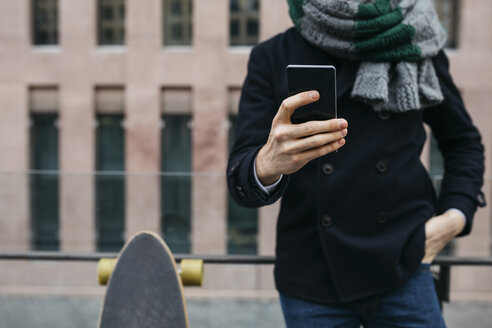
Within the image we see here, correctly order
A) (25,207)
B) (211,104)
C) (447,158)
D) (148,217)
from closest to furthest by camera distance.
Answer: (447,158) < (148,217) < (25,207) < (211,104)

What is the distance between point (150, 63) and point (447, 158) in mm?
9203

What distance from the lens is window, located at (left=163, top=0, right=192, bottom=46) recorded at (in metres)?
10.5

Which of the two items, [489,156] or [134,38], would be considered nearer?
[489,156]

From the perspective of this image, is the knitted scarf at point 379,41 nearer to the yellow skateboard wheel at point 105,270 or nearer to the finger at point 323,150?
the finger at point 323,150

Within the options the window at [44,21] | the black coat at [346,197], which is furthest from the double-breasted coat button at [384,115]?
the window at [44,21]

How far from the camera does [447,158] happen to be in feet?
5.52

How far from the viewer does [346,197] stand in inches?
58.2

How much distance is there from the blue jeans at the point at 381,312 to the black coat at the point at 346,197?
3 cm

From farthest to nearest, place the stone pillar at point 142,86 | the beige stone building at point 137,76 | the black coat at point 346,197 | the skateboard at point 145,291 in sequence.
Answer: the stone pillar at point 142,86
the beige stone building at point 137,76
the skateboard at point 145,291
the black coat at point 346,197

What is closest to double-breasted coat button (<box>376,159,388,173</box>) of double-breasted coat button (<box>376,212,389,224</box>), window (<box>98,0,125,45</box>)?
double-breasted coat button (<box>376,212,389,224</box>)

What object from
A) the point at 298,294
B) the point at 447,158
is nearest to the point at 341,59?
the point at 447,158

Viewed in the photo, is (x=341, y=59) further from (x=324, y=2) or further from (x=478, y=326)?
(x=478, y=326)

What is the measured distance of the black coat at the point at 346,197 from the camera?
1.45 m

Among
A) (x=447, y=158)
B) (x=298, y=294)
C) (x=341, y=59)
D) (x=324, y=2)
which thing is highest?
(x=324, y=2)
